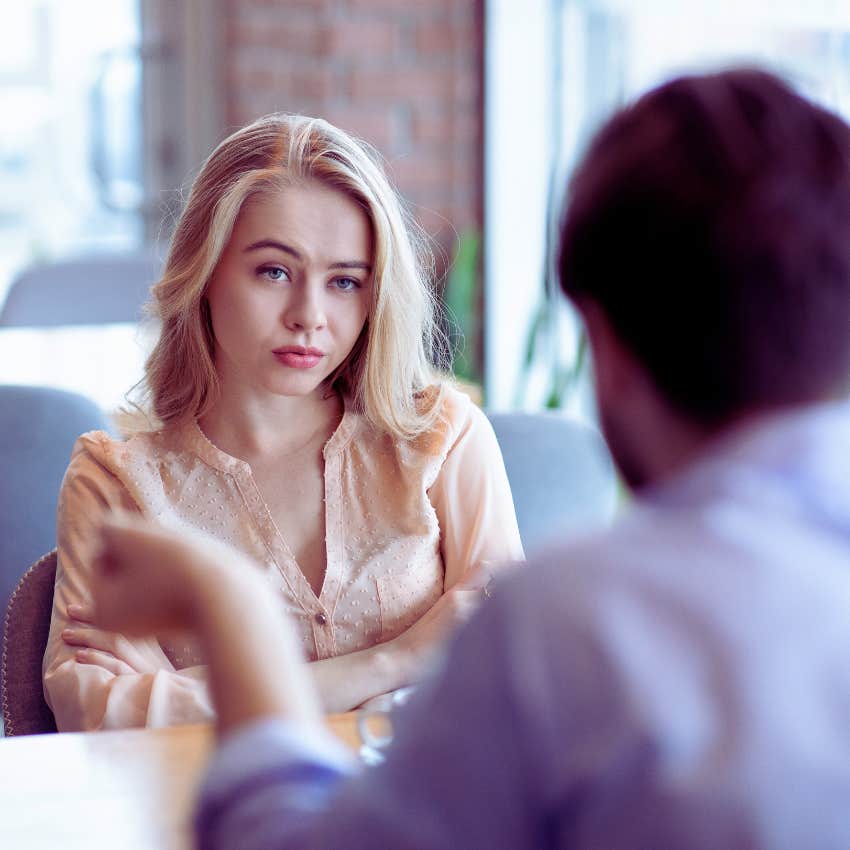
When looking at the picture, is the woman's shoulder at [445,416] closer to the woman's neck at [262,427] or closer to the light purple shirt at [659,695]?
the woman's neck at [262,427]

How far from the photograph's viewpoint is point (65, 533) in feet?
4.58

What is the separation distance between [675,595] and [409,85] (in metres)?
3.47

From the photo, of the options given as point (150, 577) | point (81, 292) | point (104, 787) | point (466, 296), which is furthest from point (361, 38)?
point (150, 577)

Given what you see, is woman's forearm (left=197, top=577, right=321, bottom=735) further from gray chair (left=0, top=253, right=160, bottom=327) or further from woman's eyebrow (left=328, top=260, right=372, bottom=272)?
gray chair (left=0, top=253, right=160, bottom=327)

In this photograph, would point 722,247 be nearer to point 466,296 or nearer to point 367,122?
point 466,296

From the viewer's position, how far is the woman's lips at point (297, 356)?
1.44 metres

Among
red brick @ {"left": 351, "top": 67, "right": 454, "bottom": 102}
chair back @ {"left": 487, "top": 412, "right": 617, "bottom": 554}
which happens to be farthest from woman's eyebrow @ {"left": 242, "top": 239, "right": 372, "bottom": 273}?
red brick @ {"left": 351, "top": 67, "right": 454, "bottom": 102}

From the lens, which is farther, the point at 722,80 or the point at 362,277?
the point at 362,277

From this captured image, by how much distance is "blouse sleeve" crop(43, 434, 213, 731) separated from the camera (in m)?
1.27

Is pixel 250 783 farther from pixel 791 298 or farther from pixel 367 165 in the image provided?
pixel 367 165

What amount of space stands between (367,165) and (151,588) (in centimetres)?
90

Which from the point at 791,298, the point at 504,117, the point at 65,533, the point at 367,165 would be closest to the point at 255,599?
the point at 791,298

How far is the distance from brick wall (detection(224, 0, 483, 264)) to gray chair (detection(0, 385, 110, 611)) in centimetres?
202

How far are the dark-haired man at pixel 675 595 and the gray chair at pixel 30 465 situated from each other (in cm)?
133
